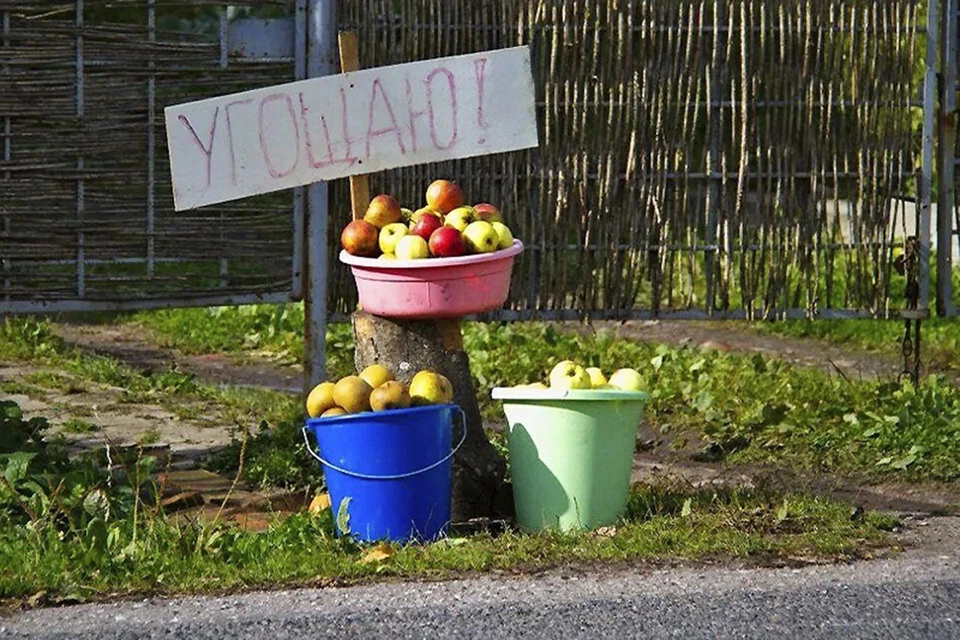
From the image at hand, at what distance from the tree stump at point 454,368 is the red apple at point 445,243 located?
0.35m

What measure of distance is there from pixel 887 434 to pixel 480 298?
2.34 meters

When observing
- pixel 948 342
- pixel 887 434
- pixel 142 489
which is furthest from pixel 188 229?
pixel 948 342

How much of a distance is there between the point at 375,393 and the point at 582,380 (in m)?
0.70

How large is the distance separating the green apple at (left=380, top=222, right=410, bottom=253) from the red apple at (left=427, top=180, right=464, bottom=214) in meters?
0.25

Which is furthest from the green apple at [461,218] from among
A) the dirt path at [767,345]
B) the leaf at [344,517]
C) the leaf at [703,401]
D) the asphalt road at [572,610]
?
the dirt path at [767,345]

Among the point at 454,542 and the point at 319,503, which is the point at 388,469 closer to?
the point at 454,542

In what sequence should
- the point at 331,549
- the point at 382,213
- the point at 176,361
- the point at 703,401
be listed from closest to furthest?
the point at 331,549 < the point at 382,213 < the point at 703,401 < the point at 176,361

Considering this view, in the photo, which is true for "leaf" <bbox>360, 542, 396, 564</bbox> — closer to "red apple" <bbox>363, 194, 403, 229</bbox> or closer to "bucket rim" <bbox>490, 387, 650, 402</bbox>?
"bucket rim" <bbox>490, 387, 650, 402</bbox>

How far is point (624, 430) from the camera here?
19.2 feet

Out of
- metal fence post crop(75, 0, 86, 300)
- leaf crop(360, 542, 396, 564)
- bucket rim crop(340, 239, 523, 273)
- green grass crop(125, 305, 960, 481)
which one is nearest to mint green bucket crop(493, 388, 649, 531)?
bucket rim crop(340, 239, 523, 273)

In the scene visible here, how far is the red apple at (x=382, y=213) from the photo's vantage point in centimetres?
605

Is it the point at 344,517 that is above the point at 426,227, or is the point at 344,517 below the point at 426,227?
below

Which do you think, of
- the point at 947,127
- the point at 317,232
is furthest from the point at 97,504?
the point at 947,127

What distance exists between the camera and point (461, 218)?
19.6 feet
